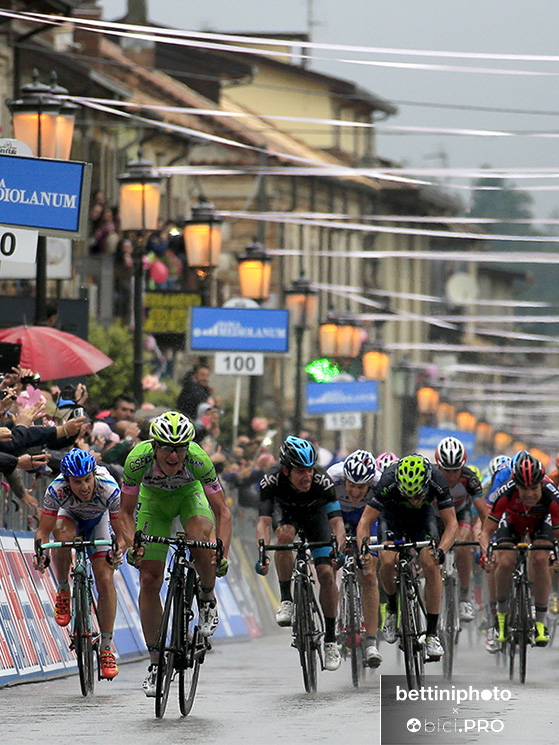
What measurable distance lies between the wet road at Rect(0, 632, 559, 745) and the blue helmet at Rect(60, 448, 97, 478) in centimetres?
148

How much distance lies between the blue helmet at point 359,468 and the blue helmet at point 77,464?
2875mm

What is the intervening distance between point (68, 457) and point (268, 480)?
1.53m

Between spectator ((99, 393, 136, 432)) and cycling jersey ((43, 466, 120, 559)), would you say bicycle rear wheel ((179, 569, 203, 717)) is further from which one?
spectator ((99, 393, 136, 432))

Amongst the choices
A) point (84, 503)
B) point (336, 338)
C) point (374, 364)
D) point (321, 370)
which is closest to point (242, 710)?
point (84, 503)

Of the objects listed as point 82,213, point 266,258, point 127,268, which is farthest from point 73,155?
point 82,213

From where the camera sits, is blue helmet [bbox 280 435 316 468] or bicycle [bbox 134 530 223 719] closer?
bicycle [bbox 134 530 223 719]

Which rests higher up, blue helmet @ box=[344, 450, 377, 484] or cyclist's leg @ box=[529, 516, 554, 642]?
blue helmet @ box=[344, 450, 377, 484]

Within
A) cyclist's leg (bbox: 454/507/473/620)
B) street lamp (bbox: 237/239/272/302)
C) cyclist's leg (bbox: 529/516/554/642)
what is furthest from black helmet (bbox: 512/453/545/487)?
street lamp (bbox: 237/239/272/302)

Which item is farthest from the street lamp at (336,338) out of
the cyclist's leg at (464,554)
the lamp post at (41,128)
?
the cyclist's leg at (464,554)

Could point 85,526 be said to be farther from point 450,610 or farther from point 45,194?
point 450,610

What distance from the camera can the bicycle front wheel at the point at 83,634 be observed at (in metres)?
11.8

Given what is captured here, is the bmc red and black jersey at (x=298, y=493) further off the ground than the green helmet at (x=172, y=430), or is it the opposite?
the green helmet at (x=172, y=430)

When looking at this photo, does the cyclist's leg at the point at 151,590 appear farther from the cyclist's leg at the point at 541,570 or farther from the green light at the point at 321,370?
the green light at the point at 321,370

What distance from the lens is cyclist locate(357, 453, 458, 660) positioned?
1276 cm
